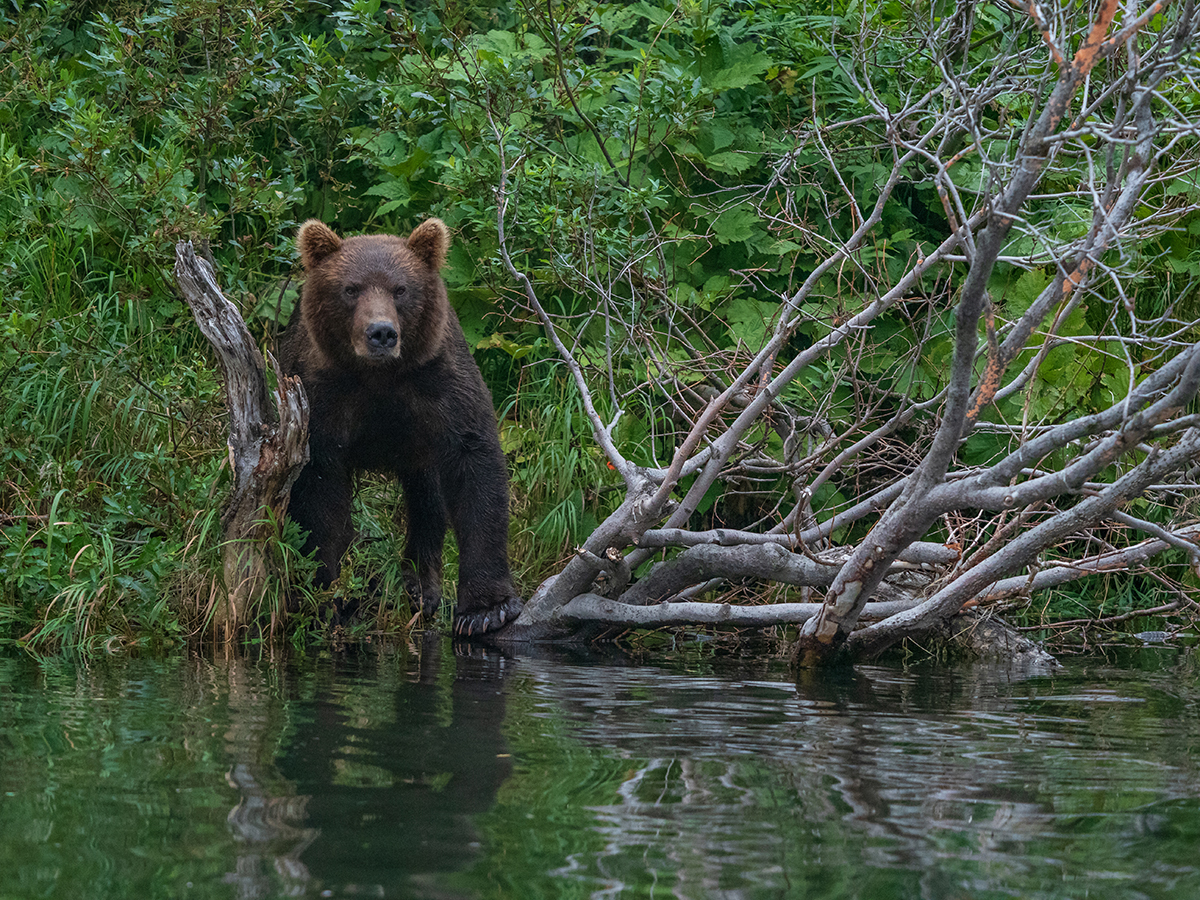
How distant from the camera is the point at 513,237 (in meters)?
7.14

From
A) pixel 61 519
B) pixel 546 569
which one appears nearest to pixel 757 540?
pixel 546 569

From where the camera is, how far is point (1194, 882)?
2.41m

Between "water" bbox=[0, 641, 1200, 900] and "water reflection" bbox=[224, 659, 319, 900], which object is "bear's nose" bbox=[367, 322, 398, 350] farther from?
"water reflection" bbox=[224, 659, 319, 900]

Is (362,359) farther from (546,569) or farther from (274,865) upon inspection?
(274,865)

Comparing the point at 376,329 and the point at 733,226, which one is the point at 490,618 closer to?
the point at 376,329

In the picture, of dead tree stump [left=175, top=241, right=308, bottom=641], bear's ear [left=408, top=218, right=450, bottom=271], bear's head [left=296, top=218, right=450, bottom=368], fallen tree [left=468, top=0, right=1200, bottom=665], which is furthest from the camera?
bear's ear [left=408, top=218, right=450, bottom=271]

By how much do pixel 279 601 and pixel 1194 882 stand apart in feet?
14.1

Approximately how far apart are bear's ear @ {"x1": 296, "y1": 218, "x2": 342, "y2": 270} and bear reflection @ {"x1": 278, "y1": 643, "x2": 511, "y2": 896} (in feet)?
7.66

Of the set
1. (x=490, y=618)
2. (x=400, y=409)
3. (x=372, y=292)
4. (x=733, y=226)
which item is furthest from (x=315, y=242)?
(x=733, y=226)

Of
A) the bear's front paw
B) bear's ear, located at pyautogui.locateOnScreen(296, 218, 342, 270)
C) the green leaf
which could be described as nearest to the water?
the bear's front paw

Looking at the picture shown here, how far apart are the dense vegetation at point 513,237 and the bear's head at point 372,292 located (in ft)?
1.99

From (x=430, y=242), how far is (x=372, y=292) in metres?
0.52

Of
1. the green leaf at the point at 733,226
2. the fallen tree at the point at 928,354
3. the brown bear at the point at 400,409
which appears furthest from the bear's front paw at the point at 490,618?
the green leaf at the point at 733,226

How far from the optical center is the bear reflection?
8.07 feet
